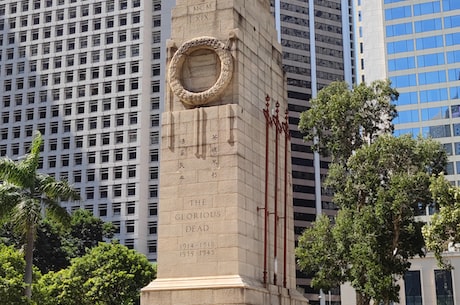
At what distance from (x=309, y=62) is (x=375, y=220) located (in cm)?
9908

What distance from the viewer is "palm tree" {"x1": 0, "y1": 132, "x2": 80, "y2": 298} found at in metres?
32.1

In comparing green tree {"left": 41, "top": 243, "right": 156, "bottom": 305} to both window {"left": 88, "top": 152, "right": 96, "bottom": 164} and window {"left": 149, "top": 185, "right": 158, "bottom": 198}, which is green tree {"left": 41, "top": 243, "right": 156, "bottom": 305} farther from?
window {"left": 88, "top": 152, "right": 96, "bottom": 164}

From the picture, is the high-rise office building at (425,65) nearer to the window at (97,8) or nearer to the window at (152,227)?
the window at (152,227)

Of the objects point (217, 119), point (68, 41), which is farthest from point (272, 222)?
point (68, 41)

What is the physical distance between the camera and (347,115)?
1591 inches

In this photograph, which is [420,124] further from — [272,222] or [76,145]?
[272,222]

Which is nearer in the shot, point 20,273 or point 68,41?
point 20,273

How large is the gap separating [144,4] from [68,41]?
13060 mm

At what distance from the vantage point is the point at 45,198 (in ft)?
111

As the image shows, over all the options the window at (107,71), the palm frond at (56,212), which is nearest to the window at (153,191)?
the window at (107,71)

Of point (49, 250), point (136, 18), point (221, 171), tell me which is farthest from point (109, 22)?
point (221, 171)

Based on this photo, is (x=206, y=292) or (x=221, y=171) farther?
(x=221, y=171)

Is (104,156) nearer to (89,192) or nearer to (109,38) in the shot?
(89,192)

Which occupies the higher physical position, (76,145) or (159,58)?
(159,58)
